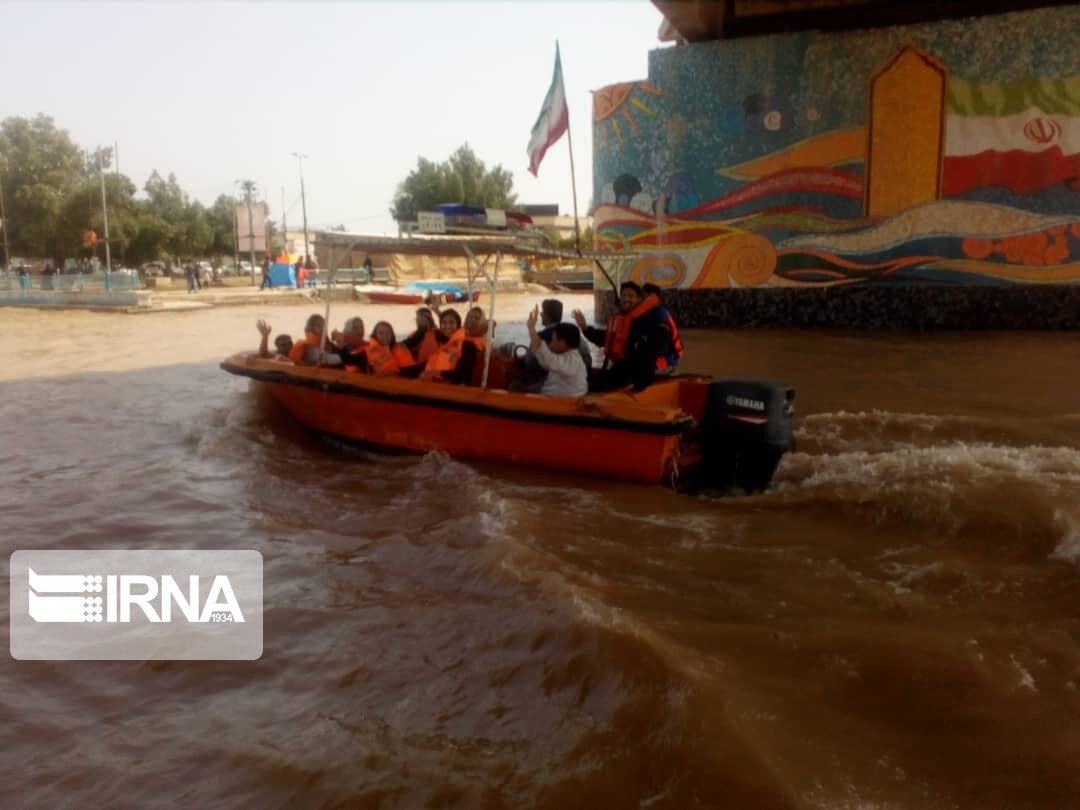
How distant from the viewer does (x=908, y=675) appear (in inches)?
132

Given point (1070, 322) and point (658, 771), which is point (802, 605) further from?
point (1070, 322)

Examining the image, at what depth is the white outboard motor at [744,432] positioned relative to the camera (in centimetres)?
567

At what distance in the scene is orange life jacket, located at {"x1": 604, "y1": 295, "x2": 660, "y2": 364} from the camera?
632 centimetres

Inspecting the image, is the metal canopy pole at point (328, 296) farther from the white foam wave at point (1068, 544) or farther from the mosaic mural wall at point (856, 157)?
the mosaic mural wall at point (856, 157)

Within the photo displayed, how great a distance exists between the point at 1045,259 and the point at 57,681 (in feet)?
44.3

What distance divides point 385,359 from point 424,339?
0.43 metres

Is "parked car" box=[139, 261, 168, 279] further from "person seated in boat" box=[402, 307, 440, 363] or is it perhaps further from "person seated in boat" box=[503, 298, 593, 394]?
"person seated in boat" box=[503, 298, 593, 394]

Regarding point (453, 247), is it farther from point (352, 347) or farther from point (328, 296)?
point (352, 347)

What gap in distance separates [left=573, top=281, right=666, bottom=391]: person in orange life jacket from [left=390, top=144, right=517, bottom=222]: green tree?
44.7 meters

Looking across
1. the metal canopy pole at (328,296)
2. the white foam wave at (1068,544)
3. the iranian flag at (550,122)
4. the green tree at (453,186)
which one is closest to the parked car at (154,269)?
the green tree at (453,186)

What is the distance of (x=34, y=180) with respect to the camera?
1559 inches

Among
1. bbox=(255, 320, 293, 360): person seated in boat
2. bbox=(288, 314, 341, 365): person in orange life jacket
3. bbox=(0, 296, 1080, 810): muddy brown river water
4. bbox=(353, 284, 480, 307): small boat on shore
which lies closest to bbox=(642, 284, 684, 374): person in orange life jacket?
bbox=(0, 296, 1080, 810): muddy brown river water

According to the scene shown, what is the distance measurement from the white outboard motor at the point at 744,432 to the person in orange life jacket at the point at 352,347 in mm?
3018

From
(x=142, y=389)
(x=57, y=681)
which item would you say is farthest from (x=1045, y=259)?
(x=57, y=681)
